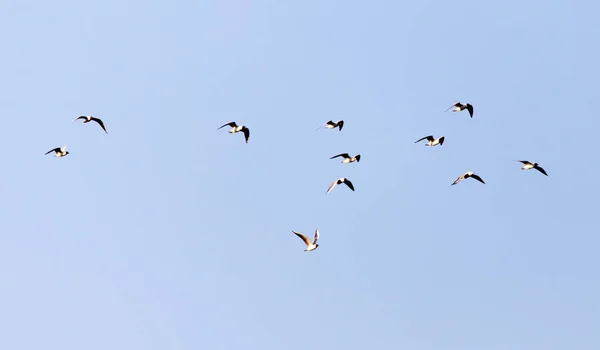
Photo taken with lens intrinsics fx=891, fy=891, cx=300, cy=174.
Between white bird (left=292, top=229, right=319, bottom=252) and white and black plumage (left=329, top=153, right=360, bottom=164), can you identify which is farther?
white and black plumage (left=329, top=153, right=360, bottom=164)

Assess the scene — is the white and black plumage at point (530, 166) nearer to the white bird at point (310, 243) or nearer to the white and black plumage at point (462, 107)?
the white and black plumage at point (462, 107)

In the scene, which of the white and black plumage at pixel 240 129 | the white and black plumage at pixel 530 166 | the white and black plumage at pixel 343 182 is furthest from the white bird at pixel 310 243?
the white and black plumage at pixel 530 166

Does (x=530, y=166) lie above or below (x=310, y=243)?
above

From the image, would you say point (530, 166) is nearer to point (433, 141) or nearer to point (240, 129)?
point (433, 141)

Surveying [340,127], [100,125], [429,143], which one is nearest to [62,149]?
[100,125]

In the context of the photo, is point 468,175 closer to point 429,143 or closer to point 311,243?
point 429,143

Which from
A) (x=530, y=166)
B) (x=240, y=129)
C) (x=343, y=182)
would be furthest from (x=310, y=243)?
(x=530, y=166)

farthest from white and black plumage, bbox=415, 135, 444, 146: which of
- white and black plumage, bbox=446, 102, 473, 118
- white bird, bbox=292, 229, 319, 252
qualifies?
white bird, bbox=292, 229, 319, 252

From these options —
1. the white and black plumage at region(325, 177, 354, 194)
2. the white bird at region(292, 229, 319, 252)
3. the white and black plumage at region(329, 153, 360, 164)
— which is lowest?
the white bird at region(292, 229, 319, 252)

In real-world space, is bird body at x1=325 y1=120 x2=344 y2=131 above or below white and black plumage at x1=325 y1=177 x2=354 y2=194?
above

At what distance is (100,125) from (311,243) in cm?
2665

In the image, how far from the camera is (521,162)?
298 feet

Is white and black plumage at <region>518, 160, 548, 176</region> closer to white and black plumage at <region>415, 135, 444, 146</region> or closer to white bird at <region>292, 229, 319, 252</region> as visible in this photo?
white and black plumage at <region>415, 135, 444, 146</region>

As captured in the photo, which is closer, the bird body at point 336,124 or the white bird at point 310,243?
the white bird at point 310,243
